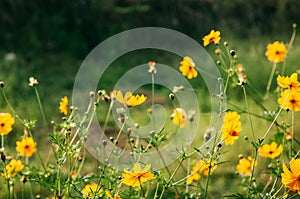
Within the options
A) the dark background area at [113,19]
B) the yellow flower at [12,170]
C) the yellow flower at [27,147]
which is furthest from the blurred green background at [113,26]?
the yellow flower at [12,170]

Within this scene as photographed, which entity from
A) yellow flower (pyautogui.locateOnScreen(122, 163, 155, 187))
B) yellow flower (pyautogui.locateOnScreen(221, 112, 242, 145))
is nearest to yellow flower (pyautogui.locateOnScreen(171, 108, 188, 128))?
yellow flower (pyautogui.locateOnScreen(221, 112, 242, 145))

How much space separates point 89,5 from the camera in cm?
512

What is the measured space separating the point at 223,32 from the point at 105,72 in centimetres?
123

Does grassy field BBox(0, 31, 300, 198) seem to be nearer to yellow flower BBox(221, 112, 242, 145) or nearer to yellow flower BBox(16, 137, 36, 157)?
yellow flower BBox(16, 137, 36, 157)

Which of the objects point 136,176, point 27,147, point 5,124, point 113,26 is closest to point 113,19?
point 113,26

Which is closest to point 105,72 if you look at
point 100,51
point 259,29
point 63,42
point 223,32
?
point 100,51

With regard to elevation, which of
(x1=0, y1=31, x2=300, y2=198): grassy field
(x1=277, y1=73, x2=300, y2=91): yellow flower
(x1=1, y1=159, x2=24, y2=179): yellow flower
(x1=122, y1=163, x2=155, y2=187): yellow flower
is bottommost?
(x1=122, y1=163, x2=155, y2=187): yellow flower

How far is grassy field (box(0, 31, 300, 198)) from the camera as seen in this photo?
9.43ft

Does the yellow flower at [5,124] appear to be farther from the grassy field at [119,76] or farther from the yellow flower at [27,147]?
the grassy field at [119,76]

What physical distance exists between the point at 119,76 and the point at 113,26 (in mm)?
948

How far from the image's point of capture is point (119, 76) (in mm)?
4293

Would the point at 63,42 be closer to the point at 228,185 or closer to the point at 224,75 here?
the point at 224,75

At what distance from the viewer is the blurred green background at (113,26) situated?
4.52 meters

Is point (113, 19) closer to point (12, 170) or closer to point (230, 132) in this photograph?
point (12, 170)
